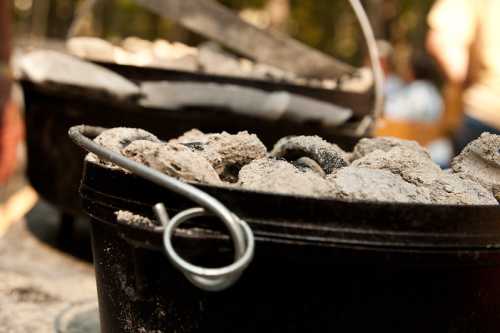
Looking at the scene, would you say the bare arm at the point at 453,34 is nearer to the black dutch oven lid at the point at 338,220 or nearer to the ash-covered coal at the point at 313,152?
the ash-covered coal at the point at 313,152

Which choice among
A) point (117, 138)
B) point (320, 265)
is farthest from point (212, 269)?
point (117, 138)

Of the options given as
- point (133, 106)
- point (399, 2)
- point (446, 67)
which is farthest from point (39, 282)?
point (399, 2)

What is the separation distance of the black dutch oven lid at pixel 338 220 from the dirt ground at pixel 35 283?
4.05 feet

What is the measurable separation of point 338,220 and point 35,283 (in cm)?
200

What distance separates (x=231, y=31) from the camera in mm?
3982

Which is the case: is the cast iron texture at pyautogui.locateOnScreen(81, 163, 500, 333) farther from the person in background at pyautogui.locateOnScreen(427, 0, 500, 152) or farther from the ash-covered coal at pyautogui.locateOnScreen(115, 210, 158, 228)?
the person in background at pyautogui.locateOnScreen(427, 0, 500, 152)

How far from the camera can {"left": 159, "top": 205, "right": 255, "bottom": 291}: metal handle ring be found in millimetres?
1271

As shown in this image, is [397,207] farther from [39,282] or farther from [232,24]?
[232,24]

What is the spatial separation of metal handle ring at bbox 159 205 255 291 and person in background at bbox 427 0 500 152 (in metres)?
3.28

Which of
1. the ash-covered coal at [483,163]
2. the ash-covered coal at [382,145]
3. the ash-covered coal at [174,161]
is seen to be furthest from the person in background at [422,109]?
the ash-covered coal at [174,161]

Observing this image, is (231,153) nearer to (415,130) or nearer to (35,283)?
(35,283)

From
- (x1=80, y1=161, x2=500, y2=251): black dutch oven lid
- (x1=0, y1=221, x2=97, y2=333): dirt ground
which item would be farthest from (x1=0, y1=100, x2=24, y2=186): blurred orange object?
(x1=80, y1=161, x2=500, y2=251): black dutch oven lid

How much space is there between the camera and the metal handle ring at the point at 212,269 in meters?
1.27

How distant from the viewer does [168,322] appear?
1481mm
